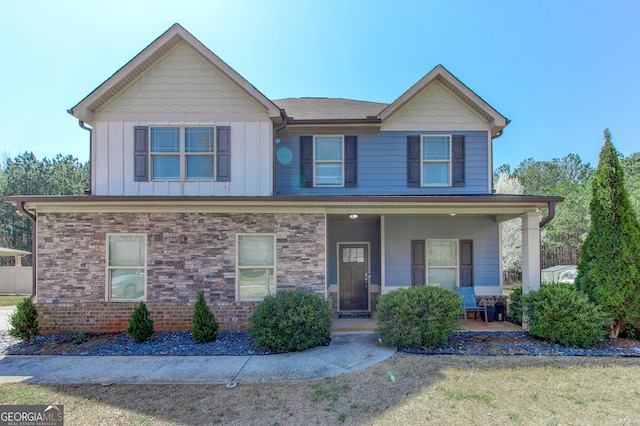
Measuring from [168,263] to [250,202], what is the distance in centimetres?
240

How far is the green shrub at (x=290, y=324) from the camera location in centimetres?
629

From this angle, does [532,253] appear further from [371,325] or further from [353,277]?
[353,277]

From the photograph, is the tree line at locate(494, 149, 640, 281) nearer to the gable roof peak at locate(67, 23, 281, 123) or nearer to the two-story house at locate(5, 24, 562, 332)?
the two-story house at locate(5, 24, 562, 332)

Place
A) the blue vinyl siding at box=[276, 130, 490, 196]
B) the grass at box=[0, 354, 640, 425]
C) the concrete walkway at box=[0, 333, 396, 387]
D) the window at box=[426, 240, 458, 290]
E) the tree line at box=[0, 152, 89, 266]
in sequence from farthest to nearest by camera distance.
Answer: the tree line at box=[0, 152, 89, 266] → the window at box=[426, 240, 458, 290] → the blue vinyl siding at box=[276, 130, 490, 196] → the concrete walkway at box=[0, 333, 396, 387] → the grass at box=[0, 354, 640, 425]

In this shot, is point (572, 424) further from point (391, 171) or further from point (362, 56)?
point (362, 56)

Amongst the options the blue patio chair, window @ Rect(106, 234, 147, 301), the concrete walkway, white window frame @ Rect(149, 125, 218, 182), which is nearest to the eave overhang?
window @ Rect(106, 234, 147, 301)

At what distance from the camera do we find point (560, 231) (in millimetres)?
25469

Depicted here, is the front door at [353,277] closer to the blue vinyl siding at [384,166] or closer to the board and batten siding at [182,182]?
the blue vinyl siding at [384,166]

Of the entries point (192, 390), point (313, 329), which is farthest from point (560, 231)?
point (192, 390)

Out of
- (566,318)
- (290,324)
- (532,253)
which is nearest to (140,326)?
(290,324)

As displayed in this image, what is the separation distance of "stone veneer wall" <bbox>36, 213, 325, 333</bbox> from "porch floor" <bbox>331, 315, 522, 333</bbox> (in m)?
1.29

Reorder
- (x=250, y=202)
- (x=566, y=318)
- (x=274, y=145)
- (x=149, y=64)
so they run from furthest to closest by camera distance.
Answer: (x=274, y=145), (x=149, y=64), (x=250, y=202), (x=566, y=318)

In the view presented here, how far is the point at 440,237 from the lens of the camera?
31.6 feet

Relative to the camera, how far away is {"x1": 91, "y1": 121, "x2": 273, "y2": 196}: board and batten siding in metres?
8.51
